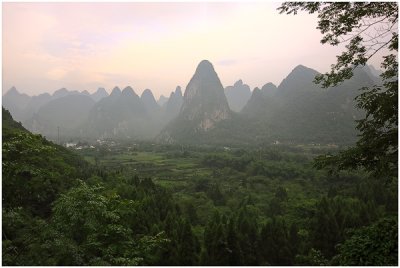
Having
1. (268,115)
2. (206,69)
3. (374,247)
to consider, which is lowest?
(374,247)

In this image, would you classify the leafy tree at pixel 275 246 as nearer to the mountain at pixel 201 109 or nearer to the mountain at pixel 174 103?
the mountain at pixel 201 109

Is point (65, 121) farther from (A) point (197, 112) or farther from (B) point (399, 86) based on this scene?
(B) point (399, 86)

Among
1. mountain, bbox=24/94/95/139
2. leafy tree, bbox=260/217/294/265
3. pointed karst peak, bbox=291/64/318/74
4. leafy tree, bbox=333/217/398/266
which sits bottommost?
leafy tree, bbox=260/217/294/265

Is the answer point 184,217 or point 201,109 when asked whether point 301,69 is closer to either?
point 201,109

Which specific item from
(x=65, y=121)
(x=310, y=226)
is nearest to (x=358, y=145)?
(x=310, y=226)

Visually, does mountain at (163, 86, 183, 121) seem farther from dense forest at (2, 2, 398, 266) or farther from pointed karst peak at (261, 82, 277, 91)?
dense forest at (2, 2, 398, 266)

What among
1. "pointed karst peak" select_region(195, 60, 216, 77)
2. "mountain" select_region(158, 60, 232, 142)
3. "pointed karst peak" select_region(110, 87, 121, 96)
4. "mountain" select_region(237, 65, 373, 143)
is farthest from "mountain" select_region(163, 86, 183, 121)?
"pointed karst peak" select_region(195, 60, 216, 77)

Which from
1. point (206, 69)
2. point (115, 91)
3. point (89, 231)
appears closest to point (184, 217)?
point (89, 231)

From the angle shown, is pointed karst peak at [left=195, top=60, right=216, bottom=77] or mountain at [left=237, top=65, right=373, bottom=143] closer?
mountain at [left=237, top=65, right=373, bottom=143]
